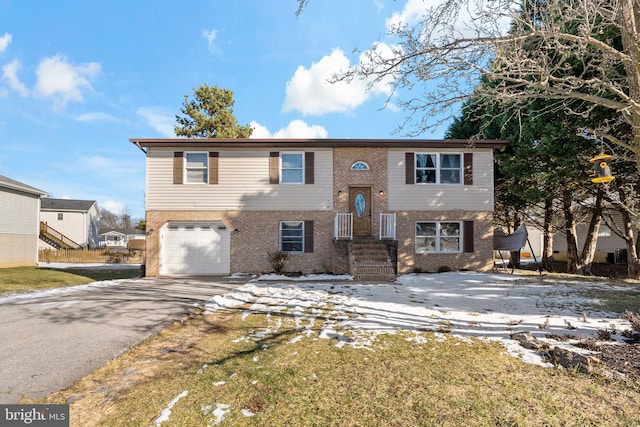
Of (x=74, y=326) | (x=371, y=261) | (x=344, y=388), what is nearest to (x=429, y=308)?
(x=344, y=388)

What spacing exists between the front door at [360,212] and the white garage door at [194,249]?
498 cm

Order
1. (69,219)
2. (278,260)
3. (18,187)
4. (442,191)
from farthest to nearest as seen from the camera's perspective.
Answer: (69,219), (18,187), (442,191), (278,260)

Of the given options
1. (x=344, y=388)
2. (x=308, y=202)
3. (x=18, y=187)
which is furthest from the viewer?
(x=18, y=187)

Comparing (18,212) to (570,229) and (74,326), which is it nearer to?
(74,326)

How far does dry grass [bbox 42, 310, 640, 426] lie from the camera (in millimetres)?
2625

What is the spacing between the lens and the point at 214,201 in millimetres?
11867

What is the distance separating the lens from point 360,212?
39.3 ft

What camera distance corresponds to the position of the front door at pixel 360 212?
11.9 m

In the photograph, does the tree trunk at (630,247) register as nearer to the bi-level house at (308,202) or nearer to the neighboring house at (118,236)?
the bi-level house at (308,202)

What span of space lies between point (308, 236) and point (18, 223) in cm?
1727

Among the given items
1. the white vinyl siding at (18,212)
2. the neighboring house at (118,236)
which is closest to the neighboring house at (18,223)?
the white vinyl siding at (18,212)

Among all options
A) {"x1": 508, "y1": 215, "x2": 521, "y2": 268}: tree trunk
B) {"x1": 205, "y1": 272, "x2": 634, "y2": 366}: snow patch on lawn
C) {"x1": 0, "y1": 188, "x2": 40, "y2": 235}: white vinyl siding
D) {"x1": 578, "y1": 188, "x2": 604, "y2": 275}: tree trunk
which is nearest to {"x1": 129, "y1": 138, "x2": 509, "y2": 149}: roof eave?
{"x1": 578, "y1": 188, "x2": 604, "y2": 275}: tree trunk

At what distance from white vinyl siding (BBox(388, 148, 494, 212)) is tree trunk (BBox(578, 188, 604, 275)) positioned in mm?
3630

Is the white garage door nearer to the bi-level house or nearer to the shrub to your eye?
the bi-level house
